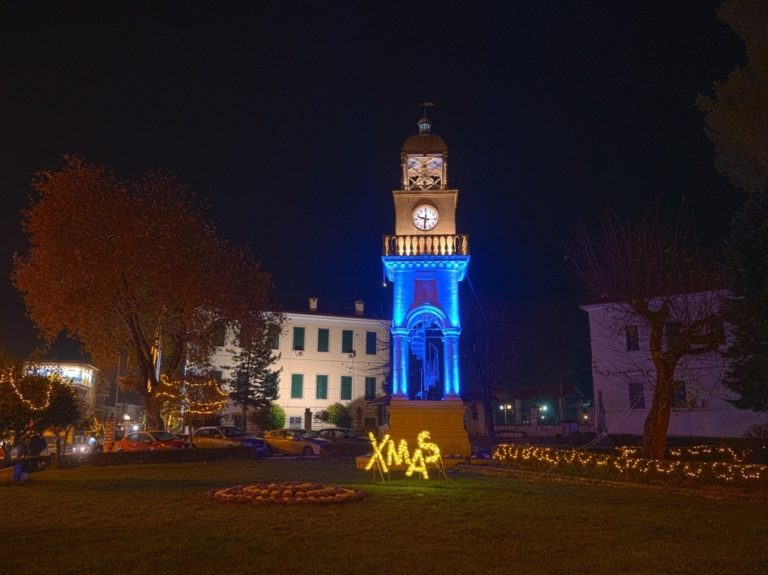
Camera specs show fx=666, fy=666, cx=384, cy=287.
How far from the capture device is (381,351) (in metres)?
52.8

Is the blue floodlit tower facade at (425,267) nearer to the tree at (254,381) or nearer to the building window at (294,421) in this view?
the tree at (254,381)

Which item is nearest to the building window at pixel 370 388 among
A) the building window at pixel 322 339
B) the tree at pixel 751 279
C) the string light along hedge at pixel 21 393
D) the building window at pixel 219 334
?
the building window at pixel 322 339

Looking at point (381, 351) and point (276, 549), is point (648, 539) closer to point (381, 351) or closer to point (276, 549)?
point (276, 549)

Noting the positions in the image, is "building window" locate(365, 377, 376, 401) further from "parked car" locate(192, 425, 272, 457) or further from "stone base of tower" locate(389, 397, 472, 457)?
"stone base of tower" locate(389, 397, 472, 457)

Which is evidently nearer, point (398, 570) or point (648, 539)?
point (398, 570)

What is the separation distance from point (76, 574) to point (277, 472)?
42.2 ft

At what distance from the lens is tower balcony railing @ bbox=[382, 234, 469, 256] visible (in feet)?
82.4

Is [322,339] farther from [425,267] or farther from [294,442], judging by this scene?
[425,267]

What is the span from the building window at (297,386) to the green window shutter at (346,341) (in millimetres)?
4077

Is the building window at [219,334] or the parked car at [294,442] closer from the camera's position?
the building window at [219,334]

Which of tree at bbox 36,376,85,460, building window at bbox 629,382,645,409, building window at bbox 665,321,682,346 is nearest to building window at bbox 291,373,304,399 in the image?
building window at bbox 629,382,645,409

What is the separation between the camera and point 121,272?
24.8m

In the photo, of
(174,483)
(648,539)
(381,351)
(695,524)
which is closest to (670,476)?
(695,524)

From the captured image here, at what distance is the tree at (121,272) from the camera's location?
24.2 metres
